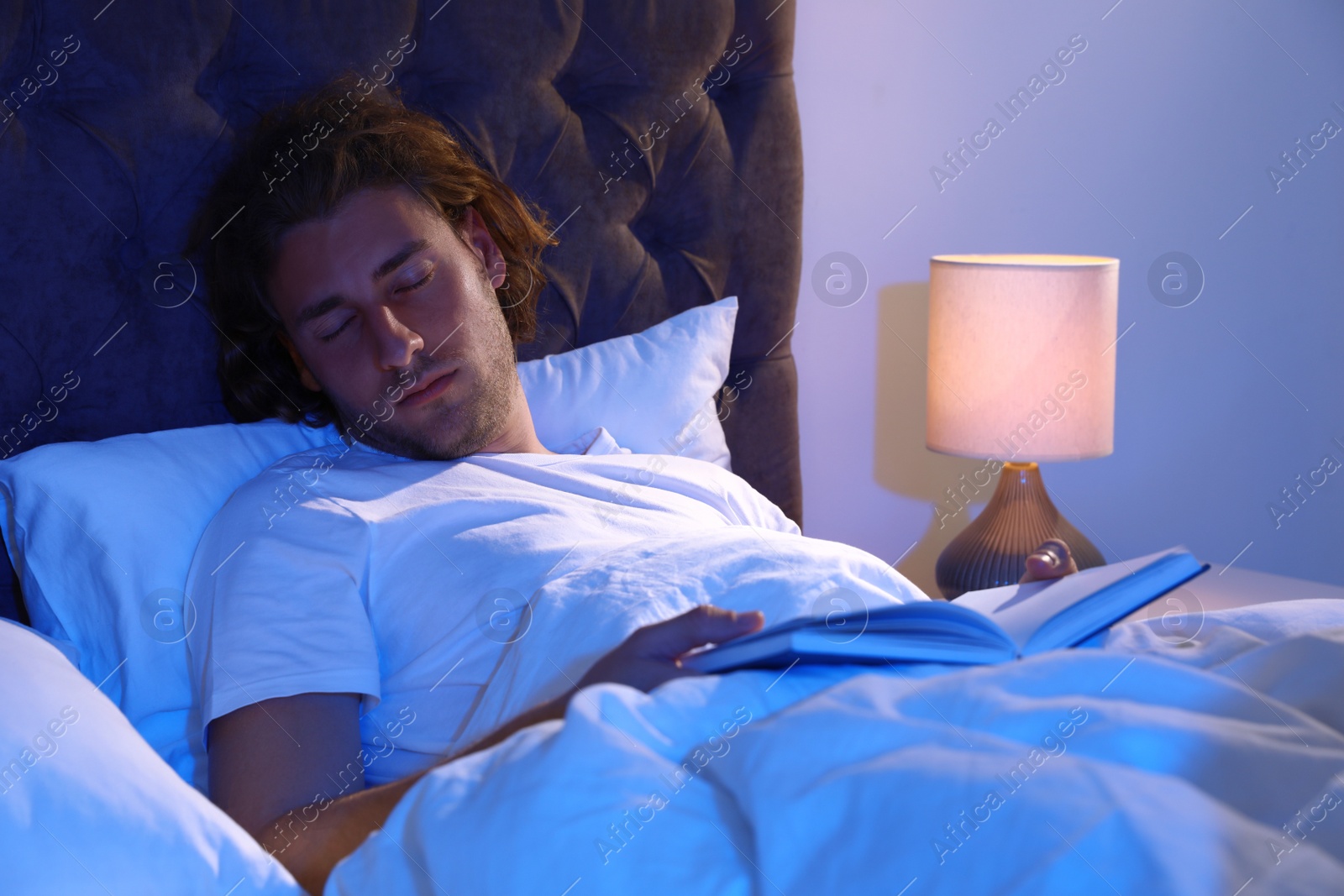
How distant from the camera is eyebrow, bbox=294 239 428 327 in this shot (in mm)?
1198

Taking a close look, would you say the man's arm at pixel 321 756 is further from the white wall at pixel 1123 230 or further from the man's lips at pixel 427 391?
the white wall at pixel 1123 230

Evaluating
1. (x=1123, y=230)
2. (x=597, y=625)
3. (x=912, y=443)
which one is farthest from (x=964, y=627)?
(x=1123, y=230)

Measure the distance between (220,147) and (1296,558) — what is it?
2.10 m

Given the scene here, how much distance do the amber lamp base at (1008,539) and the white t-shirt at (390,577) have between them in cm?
60

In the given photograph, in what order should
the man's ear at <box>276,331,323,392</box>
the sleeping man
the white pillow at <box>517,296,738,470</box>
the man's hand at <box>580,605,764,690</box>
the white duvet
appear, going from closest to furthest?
the white duvet
the man's hand at <box>580,605,764,690</box>
the sleeping man
the man's ear at <box>276,331,323,392</box>
the white pillow at <box>517,296,738,470</box>

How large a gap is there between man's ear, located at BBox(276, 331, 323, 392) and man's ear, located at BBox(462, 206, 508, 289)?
26 centimetres

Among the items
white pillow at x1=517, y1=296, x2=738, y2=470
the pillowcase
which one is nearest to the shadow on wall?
white pillow at x1=517, y1=296, x2=738, y2=470

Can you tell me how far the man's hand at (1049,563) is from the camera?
3.35 feet

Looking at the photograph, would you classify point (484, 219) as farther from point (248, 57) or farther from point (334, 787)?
point (334, 787)

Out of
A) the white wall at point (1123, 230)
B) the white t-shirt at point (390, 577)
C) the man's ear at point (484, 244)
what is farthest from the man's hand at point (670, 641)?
the white wall at point (1123, 230)

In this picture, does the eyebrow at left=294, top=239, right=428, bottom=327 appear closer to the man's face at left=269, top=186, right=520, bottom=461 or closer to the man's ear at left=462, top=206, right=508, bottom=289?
the man's face at left=269, top=186, right=520, bottom=461

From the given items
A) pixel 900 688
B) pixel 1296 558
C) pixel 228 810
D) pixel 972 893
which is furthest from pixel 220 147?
pixel 1296 558

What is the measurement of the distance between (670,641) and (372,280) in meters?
0.64

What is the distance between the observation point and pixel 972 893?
0.50 m
